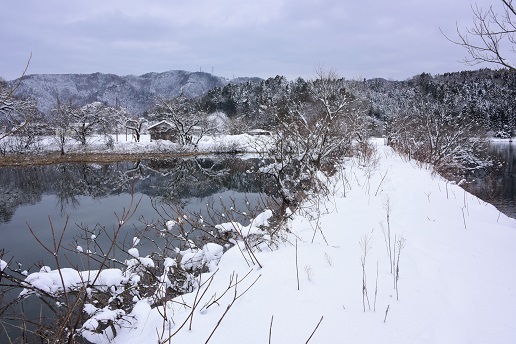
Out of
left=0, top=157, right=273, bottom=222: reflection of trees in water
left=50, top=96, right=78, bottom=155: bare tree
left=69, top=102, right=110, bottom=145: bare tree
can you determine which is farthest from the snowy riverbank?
left=69, top=102, right=110, bottom=145: bare tree

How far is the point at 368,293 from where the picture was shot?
101 inches

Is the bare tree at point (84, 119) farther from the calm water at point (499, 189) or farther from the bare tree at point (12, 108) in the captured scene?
the calm water at point (499, 189)

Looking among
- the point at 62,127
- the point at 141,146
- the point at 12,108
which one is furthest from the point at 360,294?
the point at 62,127

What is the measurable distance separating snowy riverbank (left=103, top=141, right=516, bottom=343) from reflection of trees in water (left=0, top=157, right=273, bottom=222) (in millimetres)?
9668

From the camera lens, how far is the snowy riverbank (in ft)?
6.91

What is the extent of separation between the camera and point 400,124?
3434 cm

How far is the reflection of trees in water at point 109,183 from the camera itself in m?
16.3

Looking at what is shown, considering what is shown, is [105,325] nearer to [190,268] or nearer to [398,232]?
[190,268]

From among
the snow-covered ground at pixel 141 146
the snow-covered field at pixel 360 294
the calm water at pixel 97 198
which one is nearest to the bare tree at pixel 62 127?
the snow-covered ground at pixel 141 146

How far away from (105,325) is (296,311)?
79.9 inches

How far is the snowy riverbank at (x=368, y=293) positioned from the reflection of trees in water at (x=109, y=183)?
9668 millimetres

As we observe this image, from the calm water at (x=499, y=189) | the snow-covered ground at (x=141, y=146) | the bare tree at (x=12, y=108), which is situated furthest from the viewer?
the snow-covered ground at (x=141, y=146)

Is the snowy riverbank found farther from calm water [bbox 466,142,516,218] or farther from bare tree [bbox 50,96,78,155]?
bare tree [bbox 50,96,78,155]

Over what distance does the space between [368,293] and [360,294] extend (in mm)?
69
